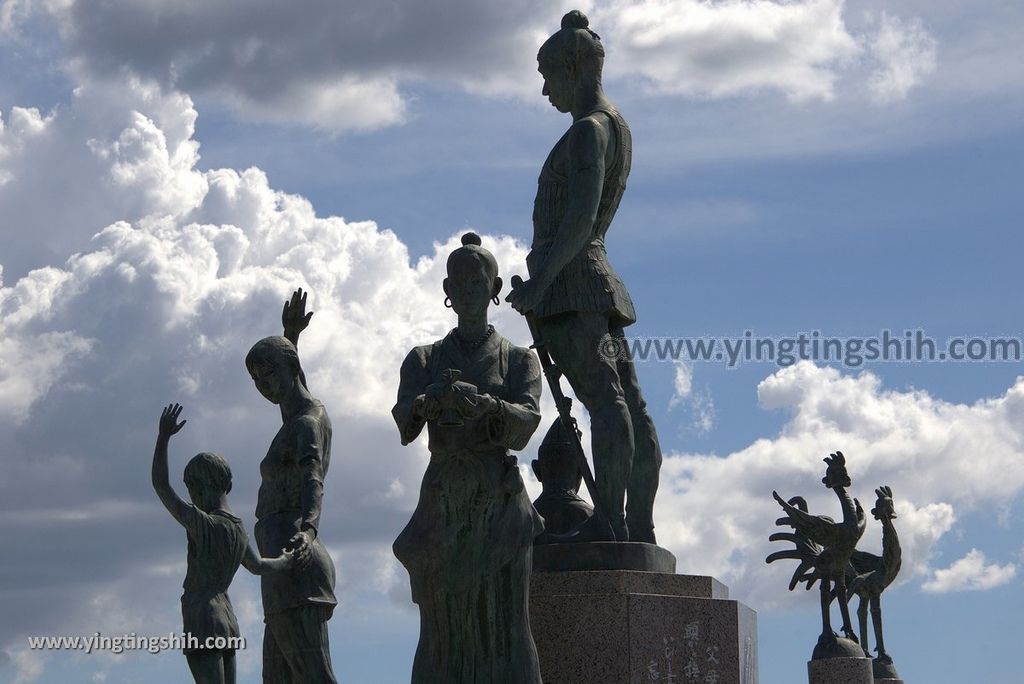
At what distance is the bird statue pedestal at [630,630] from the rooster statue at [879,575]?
11.7 m

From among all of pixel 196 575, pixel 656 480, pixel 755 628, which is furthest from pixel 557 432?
pixel 196 575

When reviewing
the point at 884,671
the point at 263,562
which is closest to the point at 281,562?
the point at 263,562

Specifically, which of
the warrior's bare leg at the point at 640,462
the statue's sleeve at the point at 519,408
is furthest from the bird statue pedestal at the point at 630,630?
the statue's sleeve at the point at 519,408

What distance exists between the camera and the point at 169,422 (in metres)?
11.0

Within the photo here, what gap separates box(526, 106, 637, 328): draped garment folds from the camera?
12062mm

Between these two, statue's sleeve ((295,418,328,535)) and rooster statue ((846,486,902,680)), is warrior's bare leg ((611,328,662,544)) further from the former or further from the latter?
rooster statue ((846,486,902,680))

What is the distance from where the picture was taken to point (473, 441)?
972cm

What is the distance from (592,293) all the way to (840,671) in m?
8.84

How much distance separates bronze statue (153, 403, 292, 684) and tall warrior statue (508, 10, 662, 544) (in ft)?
7.40

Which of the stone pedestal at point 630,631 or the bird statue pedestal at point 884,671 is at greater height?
the bird statue pedestal at point 884,671

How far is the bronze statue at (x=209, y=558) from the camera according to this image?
36.7ft

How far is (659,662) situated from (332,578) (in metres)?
2.29

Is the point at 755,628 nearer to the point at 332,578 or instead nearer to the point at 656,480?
the point at 656,480

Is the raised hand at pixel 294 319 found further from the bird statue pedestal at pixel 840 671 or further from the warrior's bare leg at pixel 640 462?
the bird statue pedestal at pixel 840 671
